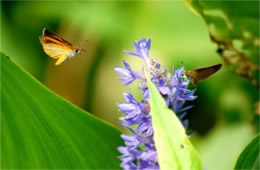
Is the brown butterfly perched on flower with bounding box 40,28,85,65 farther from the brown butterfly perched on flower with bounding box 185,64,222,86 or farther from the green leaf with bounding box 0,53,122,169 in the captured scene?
the brown butterfly perched on flower with bounding box 185,64,222,86

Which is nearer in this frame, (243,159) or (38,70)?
(243,159)

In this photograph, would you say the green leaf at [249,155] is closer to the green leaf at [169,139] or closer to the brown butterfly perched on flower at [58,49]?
the green leaf at [169,139]

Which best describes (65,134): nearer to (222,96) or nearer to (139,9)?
(222,96)

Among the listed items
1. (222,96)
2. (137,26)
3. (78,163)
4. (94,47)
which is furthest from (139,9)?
(78,163)

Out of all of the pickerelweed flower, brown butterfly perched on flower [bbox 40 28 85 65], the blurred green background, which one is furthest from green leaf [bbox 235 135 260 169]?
the blurred green background

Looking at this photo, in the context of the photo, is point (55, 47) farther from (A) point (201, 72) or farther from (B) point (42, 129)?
(A) point (201, 72)
